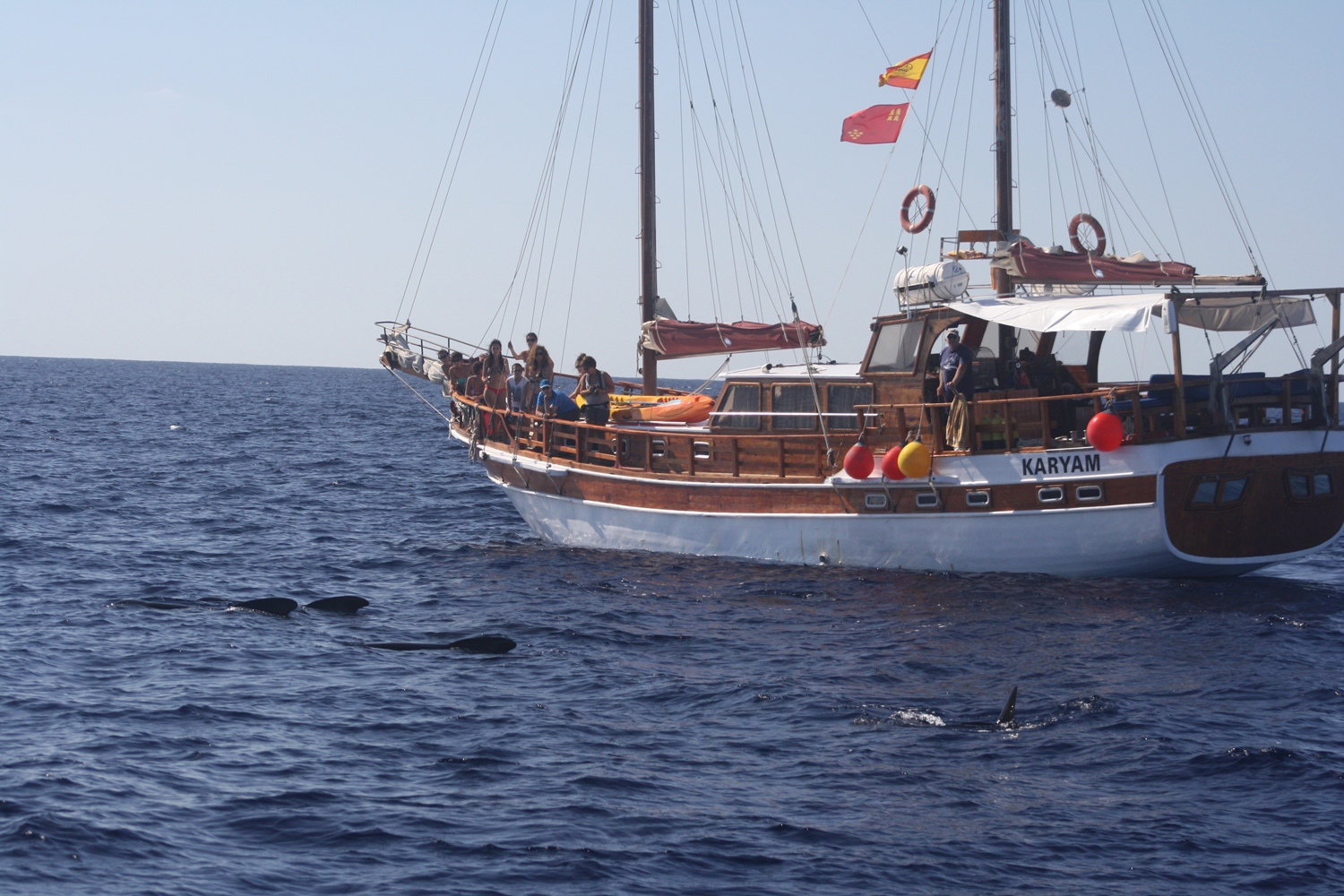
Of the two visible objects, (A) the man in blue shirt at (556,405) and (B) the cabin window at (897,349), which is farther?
(A) the man in blue shirt at (556,405)

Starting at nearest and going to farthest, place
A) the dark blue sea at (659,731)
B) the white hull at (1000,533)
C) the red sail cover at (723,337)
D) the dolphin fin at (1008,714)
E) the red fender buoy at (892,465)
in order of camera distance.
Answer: the dark blue sea at (659,731), the dolphin fin at (1008,714), the white hull at (1000,533), the red fender buoy at (892,465), the red sail cover at (723,337)

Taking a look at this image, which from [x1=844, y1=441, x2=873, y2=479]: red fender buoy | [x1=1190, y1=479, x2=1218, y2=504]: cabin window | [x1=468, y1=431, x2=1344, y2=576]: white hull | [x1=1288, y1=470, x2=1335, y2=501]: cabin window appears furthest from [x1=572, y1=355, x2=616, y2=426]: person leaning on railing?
[x1=1288, y1=470, x2=1335, y2=501]: cabin window

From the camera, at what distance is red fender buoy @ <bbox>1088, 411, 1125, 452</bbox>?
15.9 m

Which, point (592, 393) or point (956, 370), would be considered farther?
point (592, 393)

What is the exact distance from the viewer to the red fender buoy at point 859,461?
1727cm

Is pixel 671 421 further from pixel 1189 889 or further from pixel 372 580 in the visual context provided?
pixel 1189 889

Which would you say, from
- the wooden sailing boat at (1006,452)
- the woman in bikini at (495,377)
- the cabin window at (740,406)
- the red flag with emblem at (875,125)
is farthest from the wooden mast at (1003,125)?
the woman in bikini at (495,377)

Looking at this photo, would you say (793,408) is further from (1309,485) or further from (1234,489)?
(1309,485)

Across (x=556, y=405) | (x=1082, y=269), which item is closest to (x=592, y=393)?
(x=556, y=405)

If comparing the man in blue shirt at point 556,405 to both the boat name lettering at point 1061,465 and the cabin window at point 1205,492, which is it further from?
the cabin window at point 1205,492

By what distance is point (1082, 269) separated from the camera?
63.2 ft

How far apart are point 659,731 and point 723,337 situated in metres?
12.8

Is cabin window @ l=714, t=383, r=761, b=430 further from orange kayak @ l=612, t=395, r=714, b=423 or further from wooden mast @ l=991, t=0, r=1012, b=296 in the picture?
wooden mast @ l=991, t=0, r=1012, b=296

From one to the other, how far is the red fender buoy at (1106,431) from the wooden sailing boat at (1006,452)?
0.30ft
